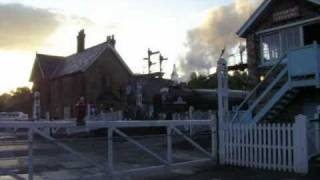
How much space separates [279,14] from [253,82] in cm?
346

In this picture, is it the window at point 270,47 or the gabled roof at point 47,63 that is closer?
the window at point 270,47

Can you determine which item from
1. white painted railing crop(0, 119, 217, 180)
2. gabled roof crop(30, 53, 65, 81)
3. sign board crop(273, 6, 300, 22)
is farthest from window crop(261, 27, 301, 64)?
gabled roof crop(30, 53, 65, 81)

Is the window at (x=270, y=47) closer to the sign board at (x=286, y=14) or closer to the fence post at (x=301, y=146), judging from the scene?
the sign board at (x=286, y=14)

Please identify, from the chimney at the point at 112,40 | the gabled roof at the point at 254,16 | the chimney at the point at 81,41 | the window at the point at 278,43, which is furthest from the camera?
the chimney at the point at 81,41

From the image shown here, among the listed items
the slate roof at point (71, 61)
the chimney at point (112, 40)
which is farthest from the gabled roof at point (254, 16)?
the chimney at point (112, 40)

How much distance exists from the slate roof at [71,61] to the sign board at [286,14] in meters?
29.6

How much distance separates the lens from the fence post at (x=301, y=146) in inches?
522

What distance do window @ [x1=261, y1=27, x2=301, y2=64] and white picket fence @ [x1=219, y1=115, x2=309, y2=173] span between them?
7.55 meters

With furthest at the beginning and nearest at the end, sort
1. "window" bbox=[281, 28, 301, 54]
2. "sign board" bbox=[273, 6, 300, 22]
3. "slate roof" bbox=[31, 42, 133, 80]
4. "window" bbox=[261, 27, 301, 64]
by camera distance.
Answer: "slate roof" bbox=[31, 42, 133, 80], "sign board" bbox=[273, 6, 300, 22], "window" bbox=[261, 27, 301, 64], "window" bbox=[281, 28, 301, 54]

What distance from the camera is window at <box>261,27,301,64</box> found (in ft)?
71.8

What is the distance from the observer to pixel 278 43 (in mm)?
22656

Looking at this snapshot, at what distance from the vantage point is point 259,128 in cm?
1452

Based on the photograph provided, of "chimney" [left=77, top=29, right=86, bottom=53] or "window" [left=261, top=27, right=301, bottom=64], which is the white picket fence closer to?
"window" [left=261, top=27, right=301, bottom=64]

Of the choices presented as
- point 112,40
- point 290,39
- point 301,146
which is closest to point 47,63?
point 112,40
